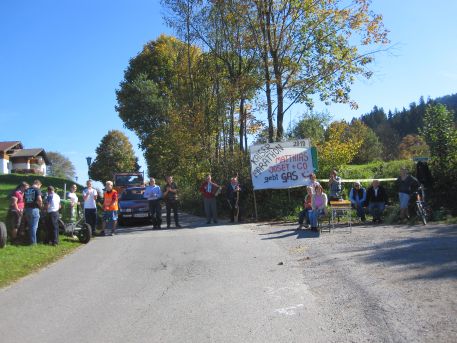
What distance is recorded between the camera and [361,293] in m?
6.97

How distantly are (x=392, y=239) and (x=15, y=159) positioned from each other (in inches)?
3128

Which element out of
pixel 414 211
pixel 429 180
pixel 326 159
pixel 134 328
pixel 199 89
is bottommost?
pixel 134 328

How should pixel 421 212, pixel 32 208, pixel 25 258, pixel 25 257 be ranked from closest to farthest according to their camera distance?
pixel 25 258, pixel 25 257, pixel 32 208, pixel 421 212

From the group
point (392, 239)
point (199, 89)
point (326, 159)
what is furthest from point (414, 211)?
point (199, 89)

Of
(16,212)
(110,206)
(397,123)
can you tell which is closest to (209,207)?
(110,206)

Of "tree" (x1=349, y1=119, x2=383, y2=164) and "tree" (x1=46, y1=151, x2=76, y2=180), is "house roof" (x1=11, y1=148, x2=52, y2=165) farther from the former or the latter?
"tree" (x1=349, y1=119, x2=383, y2=164)

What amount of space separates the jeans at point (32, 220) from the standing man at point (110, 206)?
10.9 feet

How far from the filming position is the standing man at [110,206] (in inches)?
652

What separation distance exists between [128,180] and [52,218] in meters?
14.0

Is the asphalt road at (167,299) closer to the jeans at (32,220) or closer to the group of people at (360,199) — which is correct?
the jeans at (32,220)

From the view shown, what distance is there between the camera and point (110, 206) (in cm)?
1659

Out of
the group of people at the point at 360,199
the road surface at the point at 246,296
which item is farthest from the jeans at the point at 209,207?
the road surface at the point at 246,296

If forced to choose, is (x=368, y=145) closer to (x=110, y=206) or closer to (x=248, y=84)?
(x=248, y=84)

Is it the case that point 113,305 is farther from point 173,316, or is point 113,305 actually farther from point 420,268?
point 420,268
